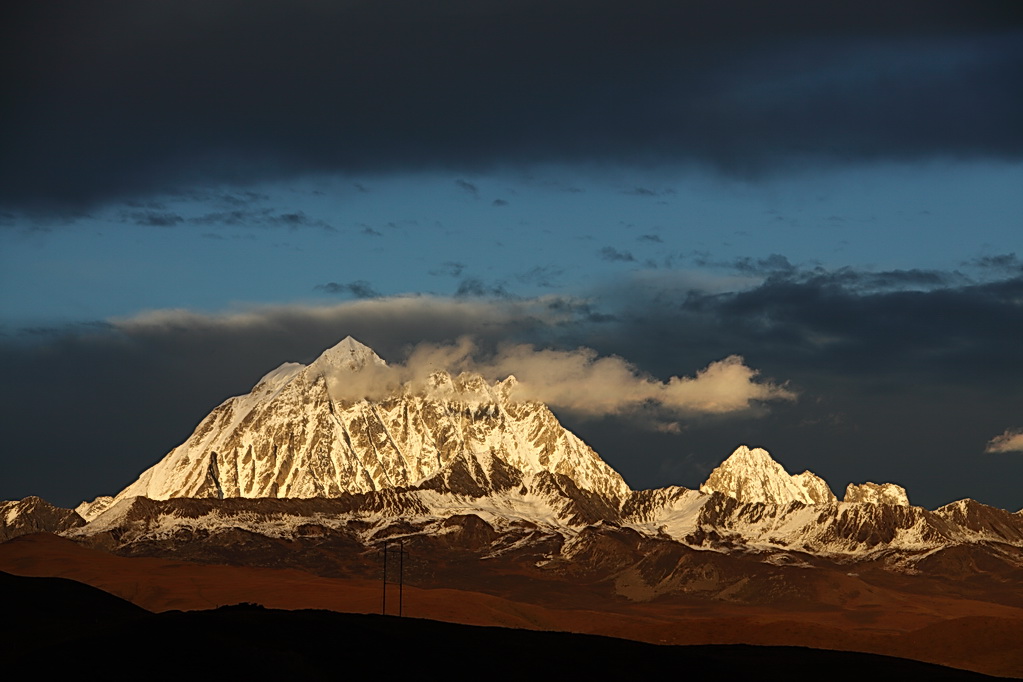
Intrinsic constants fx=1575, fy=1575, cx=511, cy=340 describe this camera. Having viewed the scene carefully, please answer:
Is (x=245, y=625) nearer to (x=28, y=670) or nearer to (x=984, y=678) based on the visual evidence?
(x=28, y=670)

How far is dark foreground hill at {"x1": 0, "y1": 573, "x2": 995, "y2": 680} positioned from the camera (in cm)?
12650

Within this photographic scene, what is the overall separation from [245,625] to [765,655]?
6596 centimetres

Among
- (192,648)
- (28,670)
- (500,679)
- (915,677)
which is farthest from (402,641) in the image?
(915,677)

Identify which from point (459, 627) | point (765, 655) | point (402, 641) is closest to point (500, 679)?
point (402, 641)

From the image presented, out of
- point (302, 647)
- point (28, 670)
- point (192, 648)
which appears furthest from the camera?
point (302, 647)

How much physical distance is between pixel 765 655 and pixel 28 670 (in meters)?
91.4

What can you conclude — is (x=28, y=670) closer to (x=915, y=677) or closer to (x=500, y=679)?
(x=500, y=679)

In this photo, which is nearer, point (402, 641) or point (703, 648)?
point (402, 641)

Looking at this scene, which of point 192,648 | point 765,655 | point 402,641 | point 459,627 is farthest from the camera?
point 765,655

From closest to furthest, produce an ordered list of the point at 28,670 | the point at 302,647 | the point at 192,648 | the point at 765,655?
the point at 28,670
the point at 192,648
the point at 302,647
the point at 765,655

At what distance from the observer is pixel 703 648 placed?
189 meters

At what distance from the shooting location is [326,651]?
142 metres

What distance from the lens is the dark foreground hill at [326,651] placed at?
12650 cm

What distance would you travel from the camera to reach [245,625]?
145 metres
